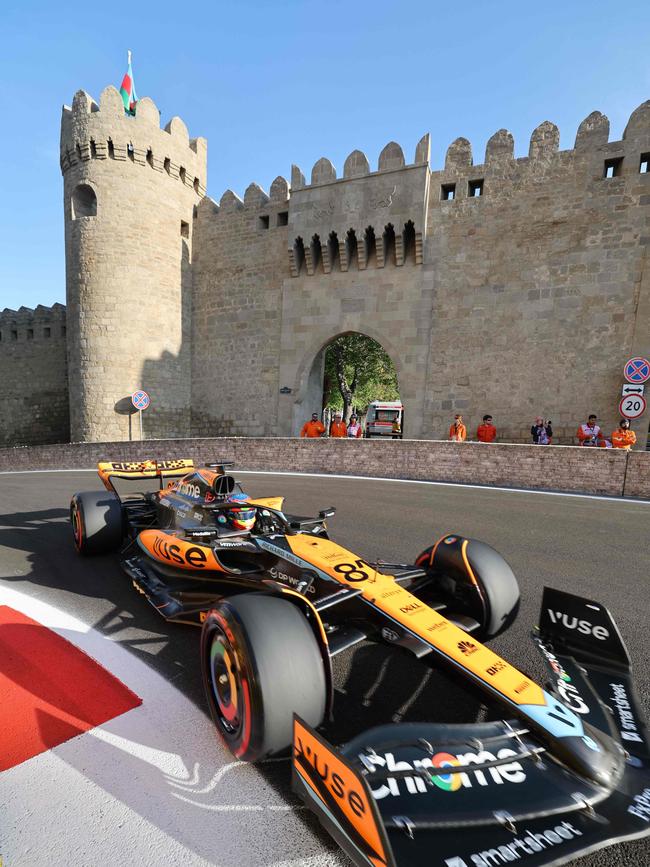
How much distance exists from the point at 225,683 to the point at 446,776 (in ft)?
3.28

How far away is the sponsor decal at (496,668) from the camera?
168 centimetres

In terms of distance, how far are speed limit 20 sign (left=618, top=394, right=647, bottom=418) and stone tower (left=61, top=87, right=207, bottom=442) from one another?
15.9m

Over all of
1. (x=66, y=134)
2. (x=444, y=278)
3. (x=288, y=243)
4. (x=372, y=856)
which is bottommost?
(x=372, y=856)

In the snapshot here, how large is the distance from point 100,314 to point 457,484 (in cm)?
1497

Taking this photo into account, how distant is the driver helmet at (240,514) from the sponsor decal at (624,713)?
7.48ft

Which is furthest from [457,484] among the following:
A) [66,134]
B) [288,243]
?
[66,134]

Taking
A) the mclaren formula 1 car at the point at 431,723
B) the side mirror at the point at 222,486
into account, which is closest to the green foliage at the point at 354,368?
the side mirror at the point at 222,486

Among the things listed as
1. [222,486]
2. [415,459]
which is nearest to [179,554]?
[222,486]

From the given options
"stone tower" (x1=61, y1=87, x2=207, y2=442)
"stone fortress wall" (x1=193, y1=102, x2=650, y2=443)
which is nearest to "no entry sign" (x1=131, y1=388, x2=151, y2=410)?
"stone tower" (x1=61, y1=87, x2=207, y2=442)

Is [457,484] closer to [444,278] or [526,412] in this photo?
[526,412]

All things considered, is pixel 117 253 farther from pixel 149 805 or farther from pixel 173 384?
pixel 149 805

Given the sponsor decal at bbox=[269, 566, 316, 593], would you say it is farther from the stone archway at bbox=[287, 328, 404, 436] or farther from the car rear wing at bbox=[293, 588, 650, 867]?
the stone archway at bbox=[287, 328, 404, 436]

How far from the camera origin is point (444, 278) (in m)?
14.7

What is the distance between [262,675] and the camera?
64.9 inches
